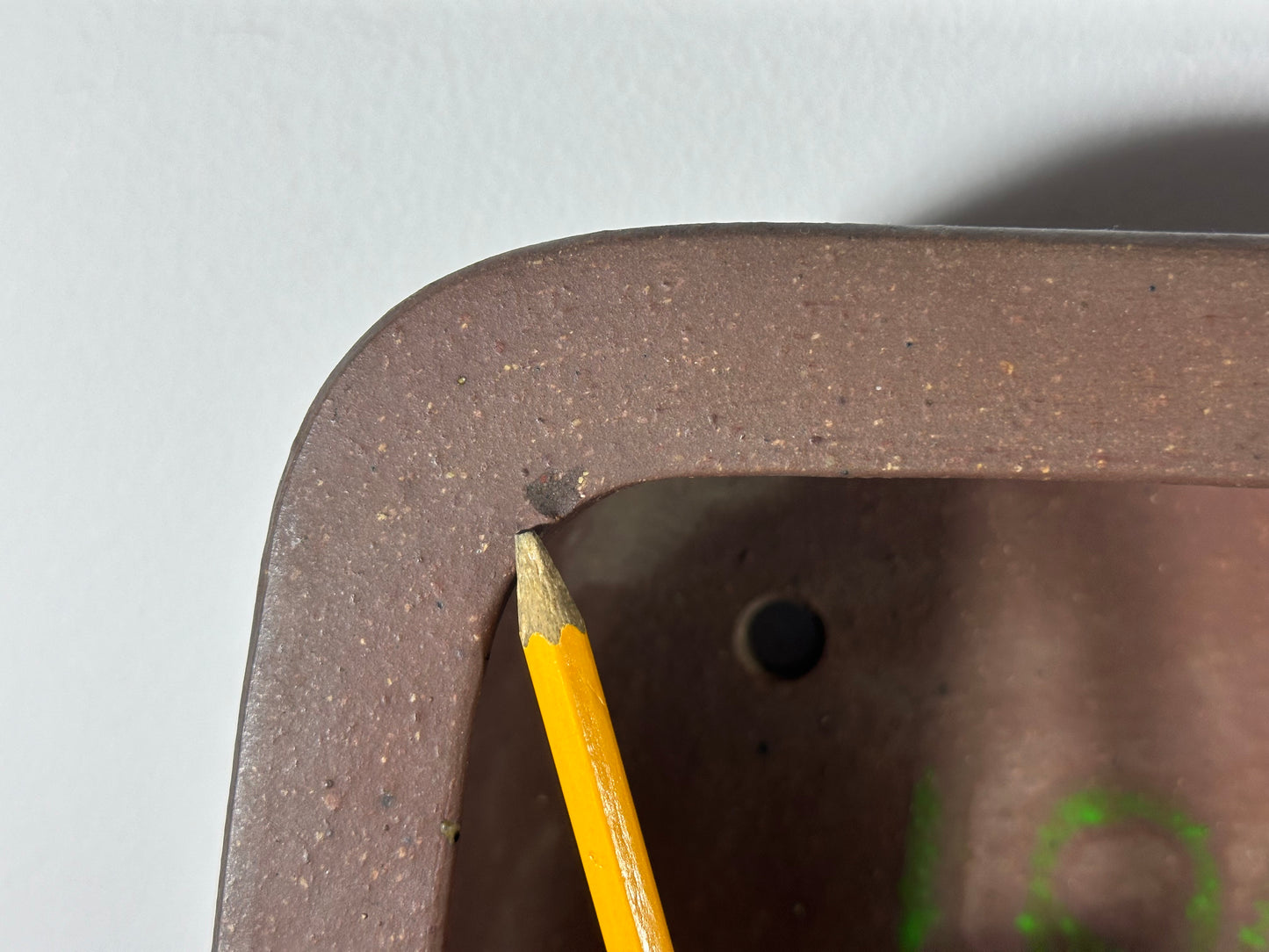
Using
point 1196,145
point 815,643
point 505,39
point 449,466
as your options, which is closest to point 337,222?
point 505,39

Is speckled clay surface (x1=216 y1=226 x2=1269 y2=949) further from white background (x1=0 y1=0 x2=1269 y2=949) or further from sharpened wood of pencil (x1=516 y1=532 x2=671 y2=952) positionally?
white background (x1=0 y1=0 x2=1269 y2=949)

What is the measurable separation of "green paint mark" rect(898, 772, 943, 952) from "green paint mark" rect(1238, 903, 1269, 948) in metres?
0.18

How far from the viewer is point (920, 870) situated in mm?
551

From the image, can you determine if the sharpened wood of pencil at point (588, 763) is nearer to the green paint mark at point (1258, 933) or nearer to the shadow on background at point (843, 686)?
the shadow on background at point (843, 686)

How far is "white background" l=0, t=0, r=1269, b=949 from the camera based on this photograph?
0.60 m


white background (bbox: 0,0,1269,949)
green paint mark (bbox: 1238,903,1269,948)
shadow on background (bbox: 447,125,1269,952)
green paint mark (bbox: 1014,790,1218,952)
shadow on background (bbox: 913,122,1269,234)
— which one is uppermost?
Result: white background (bbox: 0,0,1269,949)

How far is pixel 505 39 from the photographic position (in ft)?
1.97

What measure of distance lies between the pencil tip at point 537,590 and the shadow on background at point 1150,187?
400 millimetres

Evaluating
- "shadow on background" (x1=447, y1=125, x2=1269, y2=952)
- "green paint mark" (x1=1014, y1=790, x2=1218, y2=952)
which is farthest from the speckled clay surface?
"green paint mark" (x1=1014, y1=790, x2=1218, y2=952)

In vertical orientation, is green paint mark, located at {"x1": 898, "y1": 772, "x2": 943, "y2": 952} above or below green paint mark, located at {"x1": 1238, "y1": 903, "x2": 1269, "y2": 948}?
above

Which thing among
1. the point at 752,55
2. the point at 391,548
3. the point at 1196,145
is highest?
the point at 752,55

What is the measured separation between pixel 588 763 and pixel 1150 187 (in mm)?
545

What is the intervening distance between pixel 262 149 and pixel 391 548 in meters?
0.36

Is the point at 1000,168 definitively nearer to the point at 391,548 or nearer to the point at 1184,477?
the point at 1184,477
